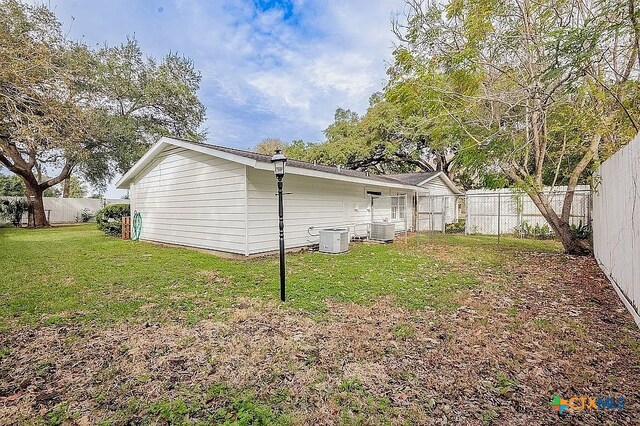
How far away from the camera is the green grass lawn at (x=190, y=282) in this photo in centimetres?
415

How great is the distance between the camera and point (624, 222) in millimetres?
3801

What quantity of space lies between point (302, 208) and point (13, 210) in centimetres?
1877

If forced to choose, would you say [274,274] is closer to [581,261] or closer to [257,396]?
[257,396]

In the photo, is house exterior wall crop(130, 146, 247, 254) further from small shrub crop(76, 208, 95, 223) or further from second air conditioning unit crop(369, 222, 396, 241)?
small shrub crop(76, 208, 95, 223)

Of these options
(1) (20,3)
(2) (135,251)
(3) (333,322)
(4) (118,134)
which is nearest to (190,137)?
(4) (118,134)

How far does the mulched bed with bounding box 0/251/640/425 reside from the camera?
7.11 feet

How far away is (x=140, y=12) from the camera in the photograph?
10.8 meters

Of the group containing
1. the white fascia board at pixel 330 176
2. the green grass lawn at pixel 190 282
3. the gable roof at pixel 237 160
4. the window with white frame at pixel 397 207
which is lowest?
the green grass lawn at pixel 190 282

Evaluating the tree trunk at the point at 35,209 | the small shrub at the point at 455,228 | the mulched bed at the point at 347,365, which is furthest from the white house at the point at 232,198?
the tree trunk at the point at 35,209

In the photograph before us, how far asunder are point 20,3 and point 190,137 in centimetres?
879

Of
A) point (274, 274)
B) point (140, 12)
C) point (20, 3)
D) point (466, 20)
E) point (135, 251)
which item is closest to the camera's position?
point (274, 274)

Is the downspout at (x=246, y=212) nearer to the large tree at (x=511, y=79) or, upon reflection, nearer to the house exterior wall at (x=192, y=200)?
the house exterior wall at (x=192, y=200)

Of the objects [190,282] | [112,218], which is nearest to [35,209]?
[112,218]

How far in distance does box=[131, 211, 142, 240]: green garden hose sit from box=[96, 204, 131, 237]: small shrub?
1.52m
